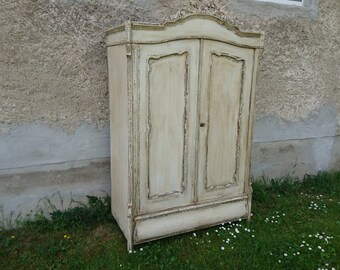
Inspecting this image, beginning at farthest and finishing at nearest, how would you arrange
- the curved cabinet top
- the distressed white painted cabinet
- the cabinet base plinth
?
the cabinet base plinth, the distressed white painted cabinet, the curved cabinet top

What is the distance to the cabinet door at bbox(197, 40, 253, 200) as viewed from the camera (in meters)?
2.86

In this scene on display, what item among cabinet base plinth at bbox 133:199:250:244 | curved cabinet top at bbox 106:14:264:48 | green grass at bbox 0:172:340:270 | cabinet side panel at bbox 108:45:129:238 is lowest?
green grass at bbox 0:172:340:270

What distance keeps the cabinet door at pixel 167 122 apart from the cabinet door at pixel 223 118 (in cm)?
12

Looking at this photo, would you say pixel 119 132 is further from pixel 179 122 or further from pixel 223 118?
pixel 223 118

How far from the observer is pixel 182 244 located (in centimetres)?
288

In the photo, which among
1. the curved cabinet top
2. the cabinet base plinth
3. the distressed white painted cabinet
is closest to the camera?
the curved cabinet top

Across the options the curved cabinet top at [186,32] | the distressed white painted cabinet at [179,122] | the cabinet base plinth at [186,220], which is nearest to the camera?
the curved cabinet top at [186,32]

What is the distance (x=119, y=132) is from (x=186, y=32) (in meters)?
1.06

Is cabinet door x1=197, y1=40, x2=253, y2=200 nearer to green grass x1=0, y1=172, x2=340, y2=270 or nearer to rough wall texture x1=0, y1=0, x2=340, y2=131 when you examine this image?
green grass x1=0, y1=172, x2=340, y2=270

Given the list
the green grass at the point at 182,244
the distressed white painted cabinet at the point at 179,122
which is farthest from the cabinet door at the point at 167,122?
the green grass at the point at 182,244

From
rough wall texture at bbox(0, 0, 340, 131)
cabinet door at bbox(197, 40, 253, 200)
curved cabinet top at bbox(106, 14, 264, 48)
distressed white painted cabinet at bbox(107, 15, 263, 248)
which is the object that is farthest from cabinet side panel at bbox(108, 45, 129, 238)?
cabinet door at bbox(197, 40, 253, 200)

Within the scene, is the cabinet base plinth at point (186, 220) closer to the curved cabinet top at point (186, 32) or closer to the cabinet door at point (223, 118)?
the cabinet door at point (223, 118)

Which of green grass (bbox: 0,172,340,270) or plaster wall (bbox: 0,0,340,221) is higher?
plaster wall (bbox: 0,0,340,221)

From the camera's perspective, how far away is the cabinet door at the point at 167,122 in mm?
2617
